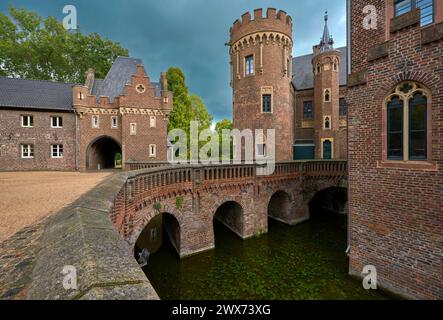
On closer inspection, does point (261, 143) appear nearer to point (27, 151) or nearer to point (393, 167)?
point (393, 167)

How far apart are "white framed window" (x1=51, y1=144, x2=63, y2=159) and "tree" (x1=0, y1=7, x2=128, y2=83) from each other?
1388cm

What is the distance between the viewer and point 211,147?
4175cm

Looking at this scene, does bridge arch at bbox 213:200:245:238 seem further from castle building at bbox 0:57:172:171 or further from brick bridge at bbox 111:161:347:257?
castle building at bbox 0:57:172:171

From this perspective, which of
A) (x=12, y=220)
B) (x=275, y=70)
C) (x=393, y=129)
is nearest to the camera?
(x=12, y=220)

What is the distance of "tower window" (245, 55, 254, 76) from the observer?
17.2 meters

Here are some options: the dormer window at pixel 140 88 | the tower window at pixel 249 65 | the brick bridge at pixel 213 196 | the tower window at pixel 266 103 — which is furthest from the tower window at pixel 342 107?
the dormer window at pixel 140 88

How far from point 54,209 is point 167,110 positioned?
15324 millimetres

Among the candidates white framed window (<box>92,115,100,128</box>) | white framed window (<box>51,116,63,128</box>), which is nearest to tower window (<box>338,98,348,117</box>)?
white framed window (<box>92,115,100,128</box>)

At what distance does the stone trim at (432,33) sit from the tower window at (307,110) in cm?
1790

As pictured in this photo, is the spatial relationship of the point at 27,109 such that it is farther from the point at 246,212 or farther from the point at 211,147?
the point at 211,147

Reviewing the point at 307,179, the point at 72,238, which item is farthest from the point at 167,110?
the point at 72,238

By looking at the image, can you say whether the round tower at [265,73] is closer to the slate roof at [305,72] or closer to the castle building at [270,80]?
the castle building at [270,80]

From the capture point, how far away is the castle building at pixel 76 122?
1666 cm

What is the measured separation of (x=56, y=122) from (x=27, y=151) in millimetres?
3204
